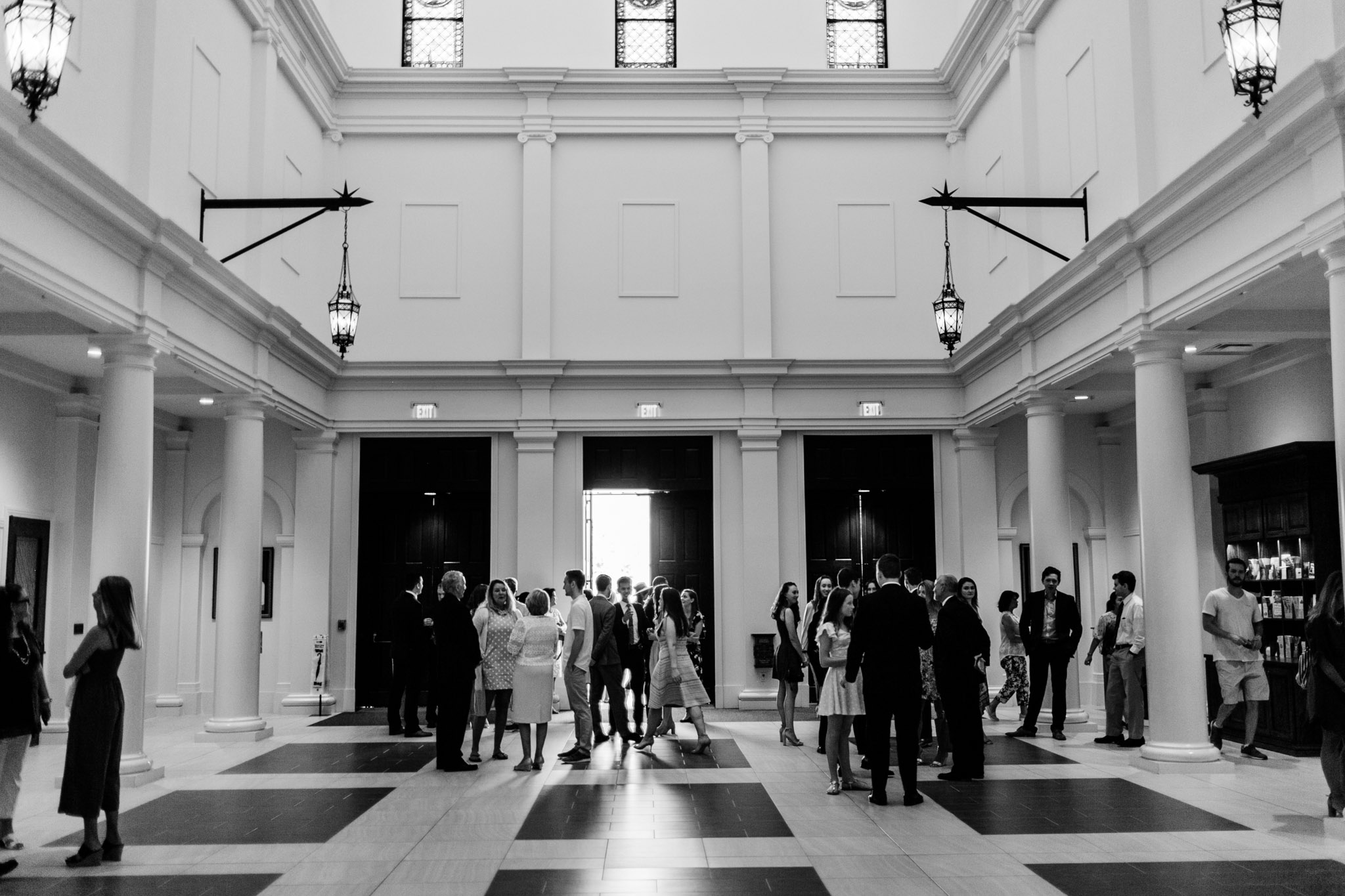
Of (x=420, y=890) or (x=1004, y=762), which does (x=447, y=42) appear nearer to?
(x=1004, y=762)

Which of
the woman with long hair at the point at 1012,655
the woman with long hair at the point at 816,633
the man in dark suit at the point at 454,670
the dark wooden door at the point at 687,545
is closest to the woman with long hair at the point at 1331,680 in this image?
the woman with long hair at the point at 816,633

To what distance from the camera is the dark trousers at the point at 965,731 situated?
938 centimetres

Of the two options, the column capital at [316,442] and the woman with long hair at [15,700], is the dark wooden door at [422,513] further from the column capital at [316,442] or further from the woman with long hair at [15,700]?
the woman with long hair at [15,700]

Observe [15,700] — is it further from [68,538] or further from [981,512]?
[981,512]

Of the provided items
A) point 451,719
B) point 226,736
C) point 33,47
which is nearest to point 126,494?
point 451,719

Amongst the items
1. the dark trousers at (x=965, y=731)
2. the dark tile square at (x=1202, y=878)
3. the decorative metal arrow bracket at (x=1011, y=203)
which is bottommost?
the dark tile square at (x=1202, y=878)

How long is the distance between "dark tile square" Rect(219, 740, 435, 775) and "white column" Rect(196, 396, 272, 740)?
0.80 m

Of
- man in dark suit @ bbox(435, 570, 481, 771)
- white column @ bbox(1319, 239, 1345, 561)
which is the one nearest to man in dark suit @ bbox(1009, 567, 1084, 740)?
white column @ bbox(1319, 239, 1345, 561)

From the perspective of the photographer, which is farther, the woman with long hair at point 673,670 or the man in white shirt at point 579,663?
the woman with long hair at point 673,670

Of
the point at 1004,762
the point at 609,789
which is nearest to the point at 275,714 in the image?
the point at 609,789

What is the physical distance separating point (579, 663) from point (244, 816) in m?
3.30

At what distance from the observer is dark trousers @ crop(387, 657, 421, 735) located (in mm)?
12383

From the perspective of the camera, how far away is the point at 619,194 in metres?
16.5

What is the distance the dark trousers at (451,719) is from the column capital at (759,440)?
6914 millimetres
